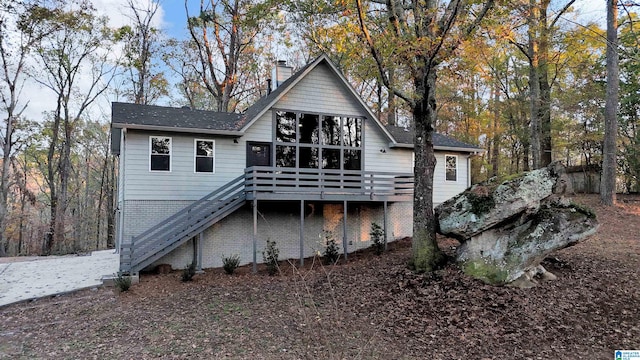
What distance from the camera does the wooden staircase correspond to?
9.73 meters

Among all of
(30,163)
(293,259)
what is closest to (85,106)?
(30,163)

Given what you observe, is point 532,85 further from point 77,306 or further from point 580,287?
point 77,306

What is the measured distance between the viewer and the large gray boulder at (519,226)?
285 inches

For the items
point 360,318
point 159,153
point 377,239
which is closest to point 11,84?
point 159,153

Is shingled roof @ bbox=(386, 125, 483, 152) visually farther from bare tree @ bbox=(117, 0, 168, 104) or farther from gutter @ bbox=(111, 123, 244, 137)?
bare tree @ bbox=(117, 0, 168, 104)

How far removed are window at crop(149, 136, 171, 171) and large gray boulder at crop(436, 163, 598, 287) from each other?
28.0 ft

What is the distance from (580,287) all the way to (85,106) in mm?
26249

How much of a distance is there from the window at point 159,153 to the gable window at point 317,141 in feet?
11.4

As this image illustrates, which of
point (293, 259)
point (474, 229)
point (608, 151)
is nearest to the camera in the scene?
point (474, 229)

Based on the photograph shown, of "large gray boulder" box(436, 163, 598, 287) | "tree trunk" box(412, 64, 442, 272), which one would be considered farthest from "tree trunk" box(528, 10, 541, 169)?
"tree trunk" box(412, 64, 442, 272)

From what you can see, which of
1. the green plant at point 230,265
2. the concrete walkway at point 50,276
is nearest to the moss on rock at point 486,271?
the green plant at point 230,265

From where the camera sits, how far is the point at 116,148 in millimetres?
15117

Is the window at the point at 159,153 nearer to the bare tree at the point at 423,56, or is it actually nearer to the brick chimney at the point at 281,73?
the brick chimney at the point at 281,73

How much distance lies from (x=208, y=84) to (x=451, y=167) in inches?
622
